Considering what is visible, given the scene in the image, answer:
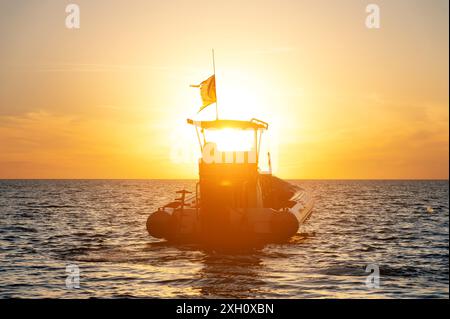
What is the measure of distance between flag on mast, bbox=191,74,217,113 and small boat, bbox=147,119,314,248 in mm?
1055

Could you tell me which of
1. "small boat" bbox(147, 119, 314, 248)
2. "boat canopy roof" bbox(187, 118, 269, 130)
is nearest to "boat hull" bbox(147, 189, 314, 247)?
"small boat" bbox(147, 119, 314, 248)

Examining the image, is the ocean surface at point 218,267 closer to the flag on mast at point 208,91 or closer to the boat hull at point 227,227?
the boat hull at point 227,227

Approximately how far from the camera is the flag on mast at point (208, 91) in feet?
87.2

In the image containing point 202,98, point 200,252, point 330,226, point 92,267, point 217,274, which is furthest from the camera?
point 330,226

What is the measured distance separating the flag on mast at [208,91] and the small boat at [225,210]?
3.46 feet

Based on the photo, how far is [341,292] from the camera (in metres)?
16.1

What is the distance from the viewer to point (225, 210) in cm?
2431

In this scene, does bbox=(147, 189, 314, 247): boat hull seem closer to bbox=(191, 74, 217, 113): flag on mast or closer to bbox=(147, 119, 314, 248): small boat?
bbox=(147, 119, 314, 248): small boat
